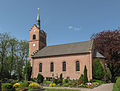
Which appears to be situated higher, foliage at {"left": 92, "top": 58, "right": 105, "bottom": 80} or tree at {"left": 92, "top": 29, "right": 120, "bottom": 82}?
tree at {"left": 92, "top": 29, "right": 120, "bottom": 82}

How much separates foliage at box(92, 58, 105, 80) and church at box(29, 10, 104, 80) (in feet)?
3.24

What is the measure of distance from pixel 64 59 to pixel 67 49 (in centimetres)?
325

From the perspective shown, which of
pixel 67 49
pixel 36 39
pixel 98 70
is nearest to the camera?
pixel 98 70

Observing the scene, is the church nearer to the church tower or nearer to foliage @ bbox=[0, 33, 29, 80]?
the church tower

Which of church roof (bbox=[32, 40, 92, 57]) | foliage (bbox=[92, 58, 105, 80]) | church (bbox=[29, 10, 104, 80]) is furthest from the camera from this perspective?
church roof (bbox=[32, 40, 92, 57])

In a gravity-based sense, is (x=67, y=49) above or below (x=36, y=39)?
below

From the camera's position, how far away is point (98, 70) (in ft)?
93.1

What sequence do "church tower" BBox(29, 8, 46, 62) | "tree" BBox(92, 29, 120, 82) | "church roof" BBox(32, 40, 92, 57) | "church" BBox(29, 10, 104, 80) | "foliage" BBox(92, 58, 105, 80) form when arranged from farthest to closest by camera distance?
"church tower" BBox(29, 8, 46, 62), "tree" BBox(92, 29, 120, 82), "church roof" BBox(32, 40, 92, 57), "church" BBox(29, 10, 104, 80), "foliage" BBox(92, 58, 105, 80)

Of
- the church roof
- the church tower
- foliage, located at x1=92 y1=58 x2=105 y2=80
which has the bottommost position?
foliage, located at x1=92 y1=58 x2=105 y2=80

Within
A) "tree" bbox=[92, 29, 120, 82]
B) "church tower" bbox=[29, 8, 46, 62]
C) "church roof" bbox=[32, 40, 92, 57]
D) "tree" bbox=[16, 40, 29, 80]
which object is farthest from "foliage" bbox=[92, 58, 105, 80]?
"tree" bbox=[16, 40, 29, 80]

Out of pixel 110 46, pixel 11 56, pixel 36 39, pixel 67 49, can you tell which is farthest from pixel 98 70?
pixel 11 56

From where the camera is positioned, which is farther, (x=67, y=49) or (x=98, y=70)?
(x=67, y=49)

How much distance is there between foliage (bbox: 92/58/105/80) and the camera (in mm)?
28191

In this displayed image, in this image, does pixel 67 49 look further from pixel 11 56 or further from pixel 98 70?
pixel 11 56
